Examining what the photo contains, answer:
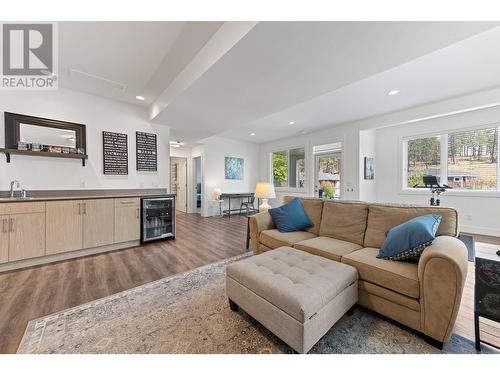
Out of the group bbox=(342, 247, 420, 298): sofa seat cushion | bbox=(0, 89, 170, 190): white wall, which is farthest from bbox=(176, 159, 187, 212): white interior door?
bbox=(342, 247, 420, 298): sofa seat cushion

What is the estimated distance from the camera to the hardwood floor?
4.95ft

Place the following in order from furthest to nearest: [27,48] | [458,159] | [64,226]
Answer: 1. [458,159]
2. [64,226]
3. [27,48]

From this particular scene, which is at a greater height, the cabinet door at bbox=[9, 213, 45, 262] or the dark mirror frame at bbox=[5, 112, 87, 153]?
the dark mirror frame at bbox=[5, 112, 87, 153]

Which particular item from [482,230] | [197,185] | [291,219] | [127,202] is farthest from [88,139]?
[482,230]

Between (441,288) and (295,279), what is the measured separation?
887 millimetres

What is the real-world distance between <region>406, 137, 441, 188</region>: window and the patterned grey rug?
4636 mm

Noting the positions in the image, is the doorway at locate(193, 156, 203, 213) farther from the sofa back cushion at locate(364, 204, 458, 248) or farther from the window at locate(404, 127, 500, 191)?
the window at locate(404, 127, 500, 191)

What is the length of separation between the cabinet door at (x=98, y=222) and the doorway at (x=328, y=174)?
17.1 feet

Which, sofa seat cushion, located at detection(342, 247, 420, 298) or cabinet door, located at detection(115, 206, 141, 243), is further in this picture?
cabinet door, located at detection(115, 206, 141, 243)

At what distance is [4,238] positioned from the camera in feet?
7.83

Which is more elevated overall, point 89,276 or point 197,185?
point 197,185

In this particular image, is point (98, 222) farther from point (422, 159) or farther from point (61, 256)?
point (422, 159)

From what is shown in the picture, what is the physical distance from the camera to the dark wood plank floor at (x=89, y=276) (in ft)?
5.46

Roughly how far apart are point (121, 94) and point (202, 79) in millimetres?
2071
